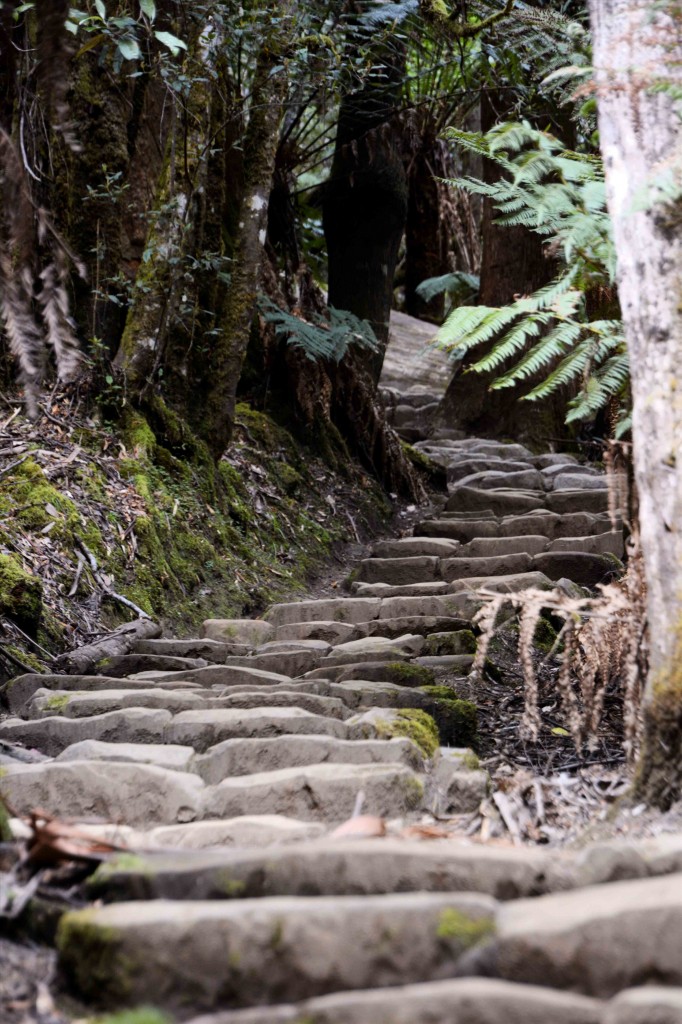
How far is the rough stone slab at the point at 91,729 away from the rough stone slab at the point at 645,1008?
1.92 m

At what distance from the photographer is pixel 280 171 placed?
946 centimetres

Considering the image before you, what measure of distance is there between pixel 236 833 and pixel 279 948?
0.74 m

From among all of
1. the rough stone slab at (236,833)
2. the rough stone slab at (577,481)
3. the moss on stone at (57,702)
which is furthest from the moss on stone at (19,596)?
the rough stone slab at (577,481)

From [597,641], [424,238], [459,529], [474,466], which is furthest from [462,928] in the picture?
[424,238]

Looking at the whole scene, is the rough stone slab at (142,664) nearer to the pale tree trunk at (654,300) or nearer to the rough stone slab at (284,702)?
the rough stone slab at (284,702)

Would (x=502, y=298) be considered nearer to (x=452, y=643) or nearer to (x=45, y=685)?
(x=452, y=643)

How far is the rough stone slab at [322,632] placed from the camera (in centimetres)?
457

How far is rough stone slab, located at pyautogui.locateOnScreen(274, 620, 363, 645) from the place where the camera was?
4.57 metres

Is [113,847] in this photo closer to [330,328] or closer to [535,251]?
[330,328]

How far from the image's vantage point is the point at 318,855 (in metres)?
1.59

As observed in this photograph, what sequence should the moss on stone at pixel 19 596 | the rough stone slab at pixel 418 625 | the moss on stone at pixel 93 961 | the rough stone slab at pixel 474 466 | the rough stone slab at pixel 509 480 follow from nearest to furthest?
the moss on stone at pixel 93 961 < the moss on stone at pixel 19 596 < the rough stone slab at pixel 418 625 < the rough stone slab at pixel 509 480 < the rough stone slab at pixel 474 466

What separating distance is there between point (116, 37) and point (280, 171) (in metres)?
4.25

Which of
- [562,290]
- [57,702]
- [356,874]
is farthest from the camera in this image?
[57,702]

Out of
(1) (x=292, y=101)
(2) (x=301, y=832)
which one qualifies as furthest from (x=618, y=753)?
(1) (x=292, y=101)
